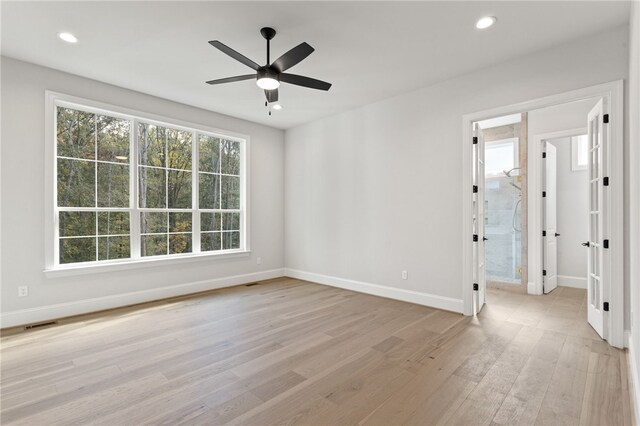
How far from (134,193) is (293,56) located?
3218mm

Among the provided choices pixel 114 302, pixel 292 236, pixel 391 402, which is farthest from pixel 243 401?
pixel 292 236

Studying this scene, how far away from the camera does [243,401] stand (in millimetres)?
2092

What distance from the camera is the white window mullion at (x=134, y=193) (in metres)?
4.42

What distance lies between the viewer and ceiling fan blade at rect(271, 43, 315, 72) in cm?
249

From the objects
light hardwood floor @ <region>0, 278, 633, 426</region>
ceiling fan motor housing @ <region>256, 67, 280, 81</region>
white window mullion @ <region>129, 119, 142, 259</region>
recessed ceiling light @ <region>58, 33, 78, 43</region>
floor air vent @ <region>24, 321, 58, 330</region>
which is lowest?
floor air vent @ <region>24, 321, 58, 330</region>

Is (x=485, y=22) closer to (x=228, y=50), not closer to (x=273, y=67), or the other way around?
(x=273, y=67)

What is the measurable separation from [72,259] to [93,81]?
7.67 feet

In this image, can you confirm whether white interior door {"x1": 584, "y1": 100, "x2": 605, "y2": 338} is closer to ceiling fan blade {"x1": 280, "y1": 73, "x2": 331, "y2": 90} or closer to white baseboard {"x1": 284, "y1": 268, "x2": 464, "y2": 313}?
white baseboard {"x1": 284, "y1": 268, "x2": 464, "y2": 313}

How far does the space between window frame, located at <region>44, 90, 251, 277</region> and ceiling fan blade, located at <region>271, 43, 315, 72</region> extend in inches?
109

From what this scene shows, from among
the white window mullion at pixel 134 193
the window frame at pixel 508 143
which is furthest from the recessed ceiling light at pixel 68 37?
the window frame at pixel 508 143

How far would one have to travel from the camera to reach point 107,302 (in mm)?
4117

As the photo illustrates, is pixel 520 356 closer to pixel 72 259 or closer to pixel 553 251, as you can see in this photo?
pixel 553 251

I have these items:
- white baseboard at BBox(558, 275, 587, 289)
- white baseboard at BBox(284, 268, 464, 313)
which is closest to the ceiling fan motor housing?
white baseboard at BBox(284, 268, 464, 313)

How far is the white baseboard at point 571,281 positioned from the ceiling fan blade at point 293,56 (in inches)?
225
